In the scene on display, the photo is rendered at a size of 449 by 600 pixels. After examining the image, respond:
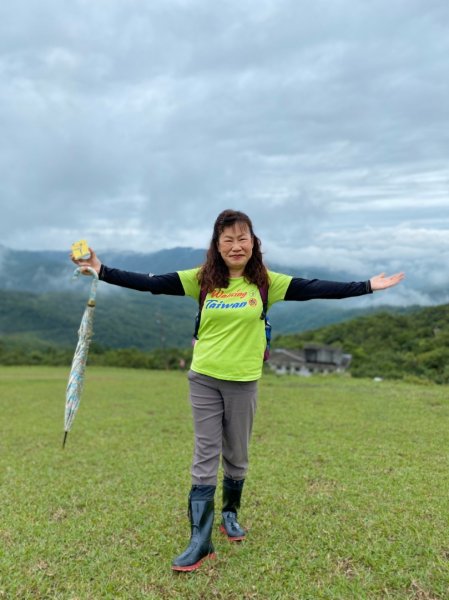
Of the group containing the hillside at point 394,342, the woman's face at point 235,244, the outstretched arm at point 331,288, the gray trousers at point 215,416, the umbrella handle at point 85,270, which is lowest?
the hillside at point 394,342

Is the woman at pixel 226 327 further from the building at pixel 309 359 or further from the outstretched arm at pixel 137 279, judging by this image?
the building at pixel 309 359

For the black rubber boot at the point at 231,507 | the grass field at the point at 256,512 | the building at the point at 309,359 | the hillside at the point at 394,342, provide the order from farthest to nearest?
the building at the point at 309,359, the hillside at the point at 394,342, the black rubber boot at the point at 231,507, the grass field at the point at 256,512

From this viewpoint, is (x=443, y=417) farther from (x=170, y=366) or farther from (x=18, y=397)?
(x=170, y=366)

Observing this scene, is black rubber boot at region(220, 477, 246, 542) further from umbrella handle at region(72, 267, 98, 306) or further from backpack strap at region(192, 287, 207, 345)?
umbrella handle at region(72, 267, 98, 306)

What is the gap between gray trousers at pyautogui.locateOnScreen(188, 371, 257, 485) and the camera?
342cm

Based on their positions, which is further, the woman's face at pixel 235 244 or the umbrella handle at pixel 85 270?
the umbrella handle at pixel 85 270

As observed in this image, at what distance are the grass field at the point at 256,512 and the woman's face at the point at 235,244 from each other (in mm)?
2040

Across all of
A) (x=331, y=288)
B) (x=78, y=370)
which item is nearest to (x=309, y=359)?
(x=78, y=370)

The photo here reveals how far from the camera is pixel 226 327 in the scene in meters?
3.43

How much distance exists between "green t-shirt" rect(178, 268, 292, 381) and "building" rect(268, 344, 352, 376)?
33129 mm

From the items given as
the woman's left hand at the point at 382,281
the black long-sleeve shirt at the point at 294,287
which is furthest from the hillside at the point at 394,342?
the black long-sleeve shirt at the point at 294,287

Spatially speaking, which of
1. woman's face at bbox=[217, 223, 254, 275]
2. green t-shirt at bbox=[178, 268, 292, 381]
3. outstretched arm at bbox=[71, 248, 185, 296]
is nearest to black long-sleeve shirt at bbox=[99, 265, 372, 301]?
outstretched arm at bbox=[71, 248, 185, 296]

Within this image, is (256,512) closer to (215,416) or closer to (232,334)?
(215,416)

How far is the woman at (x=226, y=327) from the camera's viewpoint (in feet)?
11.1
